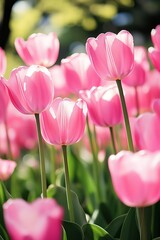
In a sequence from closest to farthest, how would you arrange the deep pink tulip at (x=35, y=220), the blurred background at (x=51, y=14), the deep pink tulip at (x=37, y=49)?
the deep pink tulip at (x=35, y=220) < the deep pink tulip at (x=37, y=49) < the blurred background at (x=51, y=14)

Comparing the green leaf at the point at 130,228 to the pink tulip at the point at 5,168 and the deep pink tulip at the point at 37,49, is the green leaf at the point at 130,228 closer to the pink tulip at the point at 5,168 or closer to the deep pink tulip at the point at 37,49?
the pink tulip at the point at 5,168

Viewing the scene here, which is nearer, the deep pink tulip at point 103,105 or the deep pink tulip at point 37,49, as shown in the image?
the deep pink tulip at point 103,105

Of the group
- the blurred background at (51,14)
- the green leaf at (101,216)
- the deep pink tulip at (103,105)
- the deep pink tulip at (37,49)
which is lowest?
the green leaf at (101,216)

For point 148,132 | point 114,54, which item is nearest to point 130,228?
point 148,132

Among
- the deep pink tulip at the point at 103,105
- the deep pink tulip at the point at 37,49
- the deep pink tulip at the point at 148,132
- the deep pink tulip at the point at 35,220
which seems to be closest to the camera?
the deep pink tulip at the point at 35,220

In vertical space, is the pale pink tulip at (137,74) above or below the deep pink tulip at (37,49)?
below

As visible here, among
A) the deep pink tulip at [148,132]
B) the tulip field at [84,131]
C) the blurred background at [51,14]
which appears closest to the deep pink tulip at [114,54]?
the tulip field at [84,131]

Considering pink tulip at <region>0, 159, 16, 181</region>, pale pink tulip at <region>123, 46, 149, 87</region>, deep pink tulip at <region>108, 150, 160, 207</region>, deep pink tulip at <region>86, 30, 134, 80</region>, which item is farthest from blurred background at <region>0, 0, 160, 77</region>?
deep pink tulip at <region>108, 150, 160, 207</region>

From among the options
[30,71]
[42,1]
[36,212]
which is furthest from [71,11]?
[36,212]
